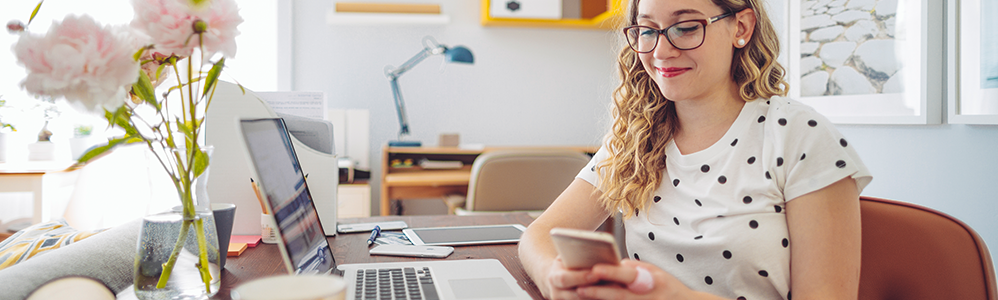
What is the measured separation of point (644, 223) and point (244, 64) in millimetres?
2583

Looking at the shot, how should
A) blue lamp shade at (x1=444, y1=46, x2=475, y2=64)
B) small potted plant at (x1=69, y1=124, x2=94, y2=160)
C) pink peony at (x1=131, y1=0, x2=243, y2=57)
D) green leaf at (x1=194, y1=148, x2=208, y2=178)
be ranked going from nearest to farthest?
pink peony at (x1=131, y1=0, x2=243, y2=57), green leaf at (x1=194, y1=148, x2=208, y2=178), small potted plant at (x1=69, y1=124, x2=94, y2=160), blue lamp shade at (x1=444, y1=46, x2=475, y2=64)

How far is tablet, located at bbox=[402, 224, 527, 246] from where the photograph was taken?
1040 mm

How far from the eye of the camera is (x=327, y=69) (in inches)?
129

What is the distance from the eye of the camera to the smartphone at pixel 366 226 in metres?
1.16

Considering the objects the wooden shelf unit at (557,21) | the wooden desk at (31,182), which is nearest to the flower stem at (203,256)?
the wooden desk at (31,182)

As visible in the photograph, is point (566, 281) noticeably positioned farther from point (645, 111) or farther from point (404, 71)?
point (404, 71)

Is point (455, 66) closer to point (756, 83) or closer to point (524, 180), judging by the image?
point (524, 180)

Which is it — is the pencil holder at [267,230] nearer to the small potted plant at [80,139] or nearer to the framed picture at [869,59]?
the framed picture at [869,59]

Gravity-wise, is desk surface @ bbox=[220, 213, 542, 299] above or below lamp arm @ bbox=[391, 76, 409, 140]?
below

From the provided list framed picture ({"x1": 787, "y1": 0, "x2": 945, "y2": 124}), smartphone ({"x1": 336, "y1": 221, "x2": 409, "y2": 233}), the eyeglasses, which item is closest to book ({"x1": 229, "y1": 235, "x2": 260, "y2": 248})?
smartphone ({"x1": 336, "y1": 221, "x2": 409, "y2": 233})

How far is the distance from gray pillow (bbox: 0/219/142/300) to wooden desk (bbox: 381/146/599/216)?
182 centimetres

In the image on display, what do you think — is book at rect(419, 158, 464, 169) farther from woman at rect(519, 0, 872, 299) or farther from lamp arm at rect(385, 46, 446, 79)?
woman at rect(519, 0, 872, 299)

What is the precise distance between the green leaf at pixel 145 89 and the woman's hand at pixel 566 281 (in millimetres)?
459

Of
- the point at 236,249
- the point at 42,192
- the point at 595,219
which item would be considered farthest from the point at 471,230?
the point at 42,192
